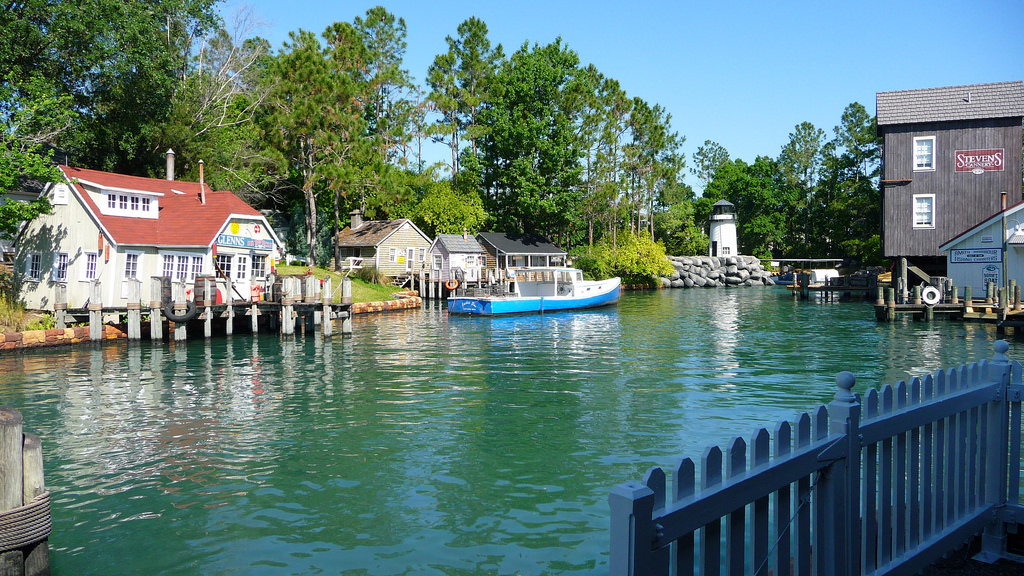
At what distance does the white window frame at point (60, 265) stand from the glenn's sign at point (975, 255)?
3964 centimetres

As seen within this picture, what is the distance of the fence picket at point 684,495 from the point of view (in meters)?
3.35

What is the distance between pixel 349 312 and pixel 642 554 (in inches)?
1165

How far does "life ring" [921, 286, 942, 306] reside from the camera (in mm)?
33281

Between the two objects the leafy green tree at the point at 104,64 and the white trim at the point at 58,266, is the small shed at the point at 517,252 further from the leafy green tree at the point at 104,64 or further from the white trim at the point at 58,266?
the white trim at the point at 58,266

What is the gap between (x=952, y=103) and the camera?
3622cm

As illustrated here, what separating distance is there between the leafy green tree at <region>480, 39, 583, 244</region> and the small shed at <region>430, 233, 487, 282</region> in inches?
428

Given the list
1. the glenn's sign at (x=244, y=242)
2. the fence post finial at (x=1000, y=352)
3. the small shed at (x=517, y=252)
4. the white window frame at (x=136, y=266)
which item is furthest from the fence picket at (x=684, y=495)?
the small shed at (x=517, y=252)

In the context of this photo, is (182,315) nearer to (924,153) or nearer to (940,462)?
(940,462)

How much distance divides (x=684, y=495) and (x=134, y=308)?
1130 inches

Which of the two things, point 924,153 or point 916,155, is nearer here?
point 924,153

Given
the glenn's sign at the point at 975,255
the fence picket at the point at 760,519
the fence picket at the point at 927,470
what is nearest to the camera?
the fence picket at the point at 760,519

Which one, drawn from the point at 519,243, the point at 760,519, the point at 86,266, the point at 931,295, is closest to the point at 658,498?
the point at 760,519

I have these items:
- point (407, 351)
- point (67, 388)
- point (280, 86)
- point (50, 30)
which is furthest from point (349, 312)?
point (280, 86)

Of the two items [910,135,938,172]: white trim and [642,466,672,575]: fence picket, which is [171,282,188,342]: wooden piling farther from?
[910,135,938,172]: white trim
